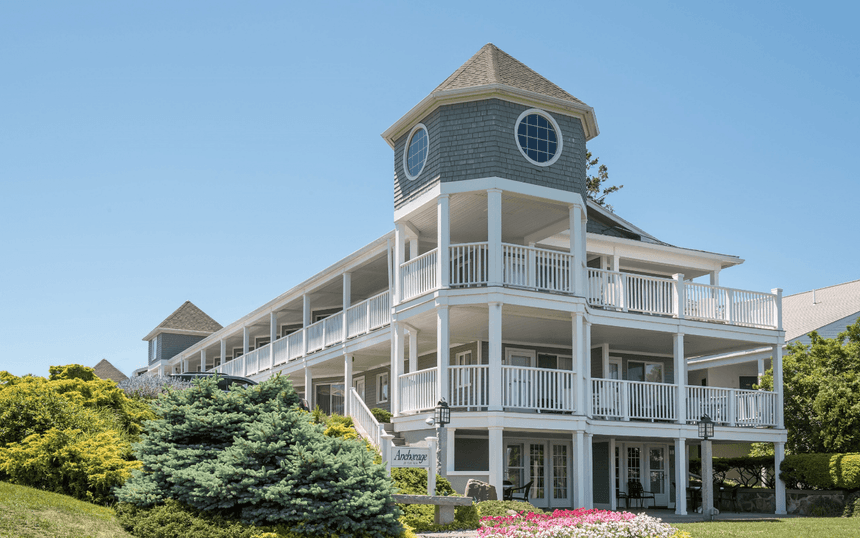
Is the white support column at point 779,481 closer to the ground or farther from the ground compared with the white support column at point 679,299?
closer to the ground

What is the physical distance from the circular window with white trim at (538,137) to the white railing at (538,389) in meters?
4.90

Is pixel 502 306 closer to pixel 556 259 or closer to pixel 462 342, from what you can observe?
pixel 556 259

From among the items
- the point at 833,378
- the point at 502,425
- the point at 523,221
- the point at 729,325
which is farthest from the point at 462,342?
the point at 833,378

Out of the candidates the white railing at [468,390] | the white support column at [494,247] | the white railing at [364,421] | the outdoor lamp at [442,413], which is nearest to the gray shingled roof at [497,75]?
the white support column at [494,247]

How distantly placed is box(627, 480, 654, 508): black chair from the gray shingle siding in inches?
352

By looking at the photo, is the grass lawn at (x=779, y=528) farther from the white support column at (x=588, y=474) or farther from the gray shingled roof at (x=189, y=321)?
the gray shingled roof at (x=189, y=321)

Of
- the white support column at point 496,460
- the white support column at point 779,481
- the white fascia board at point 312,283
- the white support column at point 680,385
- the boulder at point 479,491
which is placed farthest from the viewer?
the white fascia board at point 312,283

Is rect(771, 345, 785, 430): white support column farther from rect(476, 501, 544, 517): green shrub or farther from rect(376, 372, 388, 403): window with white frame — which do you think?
rect(376, 372, 388, 403): window with white frame

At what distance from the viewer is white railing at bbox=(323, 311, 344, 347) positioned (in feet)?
84.7

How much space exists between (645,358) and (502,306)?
334 inches

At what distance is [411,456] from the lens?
13.8 m

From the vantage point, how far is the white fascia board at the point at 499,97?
63.1 ft

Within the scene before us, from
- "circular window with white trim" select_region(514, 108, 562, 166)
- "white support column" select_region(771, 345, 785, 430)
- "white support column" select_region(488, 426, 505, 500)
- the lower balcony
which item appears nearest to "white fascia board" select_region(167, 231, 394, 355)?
"circular window with white trim" select_region(514, 108, 562, 166)

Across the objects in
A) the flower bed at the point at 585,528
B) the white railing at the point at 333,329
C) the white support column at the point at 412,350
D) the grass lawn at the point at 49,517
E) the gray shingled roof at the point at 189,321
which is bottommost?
the flower bed at the point at 585,528
